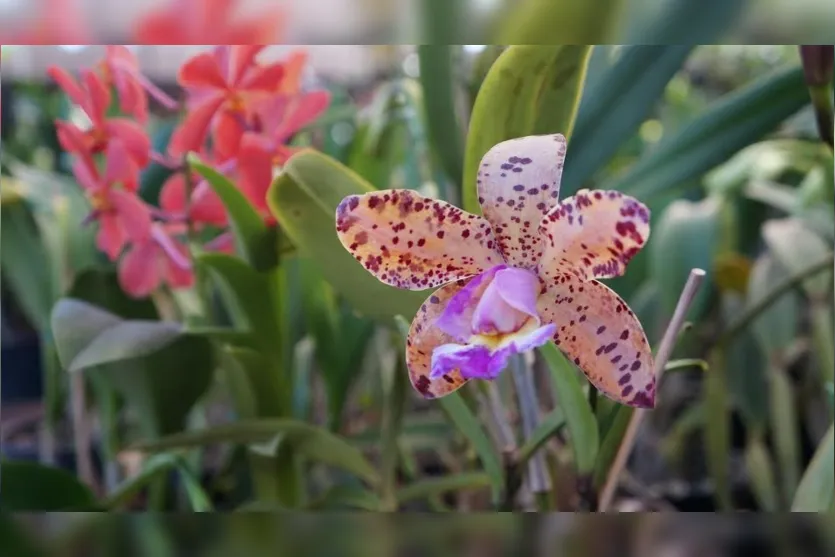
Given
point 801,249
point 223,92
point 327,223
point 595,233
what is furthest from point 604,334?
point 801,249

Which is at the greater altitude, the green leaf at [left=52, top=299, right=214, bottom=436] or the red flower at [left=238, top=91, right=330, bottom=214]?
the red flower at [left=238, top=91, right=330, bottom=214]

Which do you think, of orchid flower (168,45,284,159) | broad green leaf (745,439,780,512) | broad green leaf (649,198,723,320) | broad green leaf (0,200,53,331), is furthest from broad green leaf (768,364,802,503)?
broad green leaf (0,200,53,331)

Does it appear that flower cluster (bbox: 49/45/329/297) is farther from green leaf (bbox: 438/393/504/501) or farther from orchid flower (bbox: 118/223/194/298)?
green leaf (bbox: 438/393/504/501)

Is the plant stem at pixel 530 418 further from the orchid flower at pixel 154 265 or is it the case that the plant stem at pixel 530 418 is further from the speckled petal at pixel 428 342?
the orchid flower at pixel 154 265

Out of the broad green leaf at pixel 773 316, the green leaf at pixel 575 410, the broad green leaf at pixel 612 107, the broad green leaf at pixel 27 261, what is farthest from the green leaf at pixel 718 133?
the broad green leaf at pixel 27 261

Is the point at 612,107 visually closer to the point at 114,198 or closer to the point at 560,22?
the point at 560,22

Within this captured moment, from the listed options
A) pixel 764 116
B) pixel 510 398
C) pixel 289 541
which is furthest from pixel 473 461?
pixel 764 116

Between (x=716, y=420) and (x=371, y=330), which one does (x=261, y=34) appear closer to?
(x=371, y=330)

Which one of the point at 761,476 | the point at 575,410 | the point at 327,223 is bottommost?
the point at 761,476
